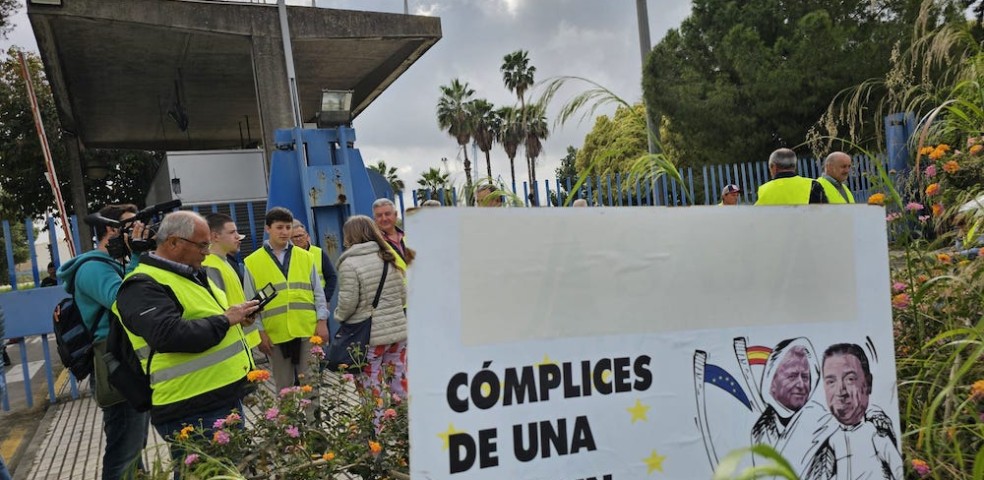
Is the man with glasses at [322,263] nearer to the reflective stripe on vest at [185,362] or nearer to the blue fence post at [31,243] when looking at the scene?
the reflective stripe on vest at [185,362]

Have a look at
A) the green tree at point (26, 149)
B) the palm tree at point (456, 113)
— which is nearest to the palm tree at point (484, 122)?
the palm tree at point (456, 113)

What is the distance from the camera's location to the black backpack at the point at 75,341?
11.5 feet

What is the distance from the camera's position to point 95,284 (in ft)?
11.1

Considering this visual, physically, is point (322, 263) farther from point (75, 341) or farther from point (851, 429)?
point (851, 429)

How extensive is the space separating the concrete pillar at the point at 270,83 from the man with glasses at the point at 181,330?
28.0ft

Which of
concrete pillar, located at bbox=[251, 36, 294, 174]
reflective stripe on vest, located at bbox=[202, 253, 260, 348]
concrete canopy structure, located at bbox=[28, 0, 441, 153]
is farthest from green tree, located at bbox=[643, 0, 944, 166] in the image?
reflective stripe on vest, located at bbox=[202, 253, 260, 348]

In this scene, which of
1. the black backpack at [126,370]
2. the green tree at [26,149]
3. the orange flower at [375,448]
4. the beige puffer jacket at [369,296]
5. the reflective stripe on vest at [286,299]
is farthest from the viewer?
the green tree at [26,149]

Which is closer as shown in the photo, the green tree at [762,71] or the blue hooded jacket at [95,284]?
the blue hooded jacket at [95,284]

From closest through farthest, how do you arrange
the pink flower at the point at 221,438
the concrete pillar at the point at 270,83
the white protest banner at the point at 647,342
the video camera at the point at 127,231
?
the white protest banner at the point at 647,342 → the pink flower at the point at 221,438 → the video camera at the point at 127,231 → the concrete pillar at the point at 270,83

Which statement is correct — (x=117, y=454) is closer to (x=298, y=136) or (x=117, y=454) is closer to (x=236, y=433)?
(x=236, y=433)

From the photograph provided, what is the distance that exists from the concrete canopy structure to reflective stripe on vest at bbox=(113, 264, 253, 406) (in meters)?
8.36

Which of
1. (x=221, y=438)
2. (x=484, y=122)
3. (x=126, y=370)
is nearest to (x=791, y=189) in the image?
(x=221, y=438)

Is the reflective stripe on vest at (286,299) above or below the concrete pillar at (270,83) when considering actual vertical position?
below

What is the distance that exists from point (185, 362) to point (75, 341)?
1125mm
